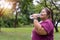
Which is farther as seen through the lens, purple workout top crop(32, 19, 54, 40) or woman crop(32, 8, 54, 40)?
purple workout top crop(32, 19, 54, 40)

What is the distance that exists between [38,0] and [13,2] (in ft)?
9.04

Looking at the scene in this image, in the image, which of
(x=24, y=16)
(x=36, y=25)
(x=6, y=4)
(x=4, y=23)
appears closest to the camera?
(x=36, y=25)

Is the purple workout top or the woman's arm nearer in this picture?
the woman's arm

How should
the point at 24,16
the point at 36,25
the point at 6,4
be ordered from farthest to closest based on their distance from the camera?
the point at 24,16 → the point at 6,4 → the point at 36,25

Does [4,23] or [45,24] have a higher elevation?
[45,24]

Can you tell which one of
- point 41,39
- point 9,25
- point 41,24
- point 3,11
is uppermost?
point 41,24

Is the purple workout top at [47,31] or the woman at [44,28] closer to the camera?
the woman at [44,28]

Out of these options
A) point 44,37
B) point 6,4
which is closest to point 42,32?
point 44,37

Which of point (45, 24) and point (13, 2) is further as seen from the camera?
point (13, 2)

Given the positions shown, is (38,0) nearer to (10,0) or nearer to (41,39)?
(10,0)

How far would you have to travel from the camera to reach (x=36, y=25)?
3.76m

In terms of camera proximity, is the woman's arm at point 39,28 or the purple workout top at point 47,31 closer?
the woman's arm at point 39,28

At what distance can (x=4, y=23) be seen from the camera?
40.4 m

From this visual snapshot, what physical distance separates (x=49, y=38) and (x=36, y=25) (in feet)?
1.27
